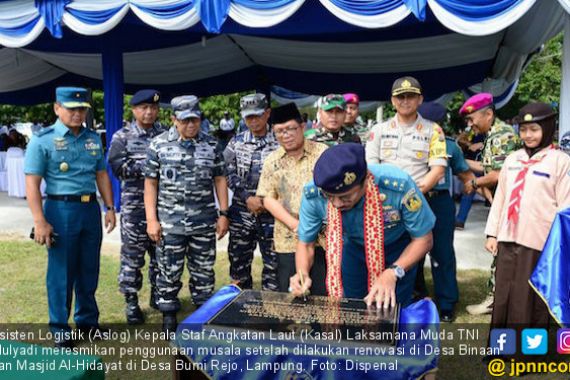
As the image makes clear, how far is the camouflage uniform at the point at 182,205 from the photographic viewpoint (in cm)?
328

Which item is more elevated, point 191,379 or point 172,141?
point 172,141

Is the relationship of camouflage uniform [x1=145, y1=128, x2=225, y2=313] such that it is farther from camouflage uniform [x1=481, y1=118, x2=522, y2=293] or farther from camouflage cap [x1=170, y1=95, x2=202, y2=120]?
camouflage uniform [x1=481, y1=118, x2=522, y2=293]

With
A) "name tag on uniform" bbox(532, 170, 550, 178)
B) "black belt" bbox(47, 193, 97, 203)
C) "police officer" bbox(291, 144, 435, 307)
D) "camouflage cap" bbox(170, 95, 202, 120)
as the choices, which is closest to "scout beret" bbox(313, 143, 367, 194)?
"police officer" bbox(291, 144, 435, 307)

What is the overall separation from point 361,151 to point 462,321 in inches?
93.8

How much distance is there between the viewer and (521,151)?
9.39 ft

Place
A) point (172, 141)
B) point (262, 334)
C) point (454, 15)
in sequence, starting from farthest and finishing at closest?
point (454, 15), point (172, 141), point (262, 334)

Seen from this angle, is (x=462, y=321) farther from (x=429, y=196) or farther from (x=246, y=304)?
(x=246, y=304)

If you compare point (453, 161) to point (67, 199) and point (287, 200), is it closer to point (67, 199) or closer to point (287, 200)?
point (287, 200)

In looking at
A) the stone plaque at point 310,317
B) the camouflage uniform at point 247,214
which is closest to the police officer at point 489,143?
the camouflage uniform at point 247,214

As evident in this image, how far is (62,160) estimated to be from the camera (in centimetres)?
317

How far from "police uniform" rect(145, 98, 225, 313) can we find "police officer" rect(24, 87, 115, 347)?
42 cm

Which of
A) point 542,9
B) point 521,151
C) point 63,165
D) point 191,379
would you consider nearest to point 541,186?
point 521,151

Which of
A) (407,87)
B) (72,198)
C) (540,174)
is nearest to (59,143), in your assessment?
(72,198)

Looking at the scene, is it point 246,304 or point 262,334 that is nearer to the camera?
point 262,334
